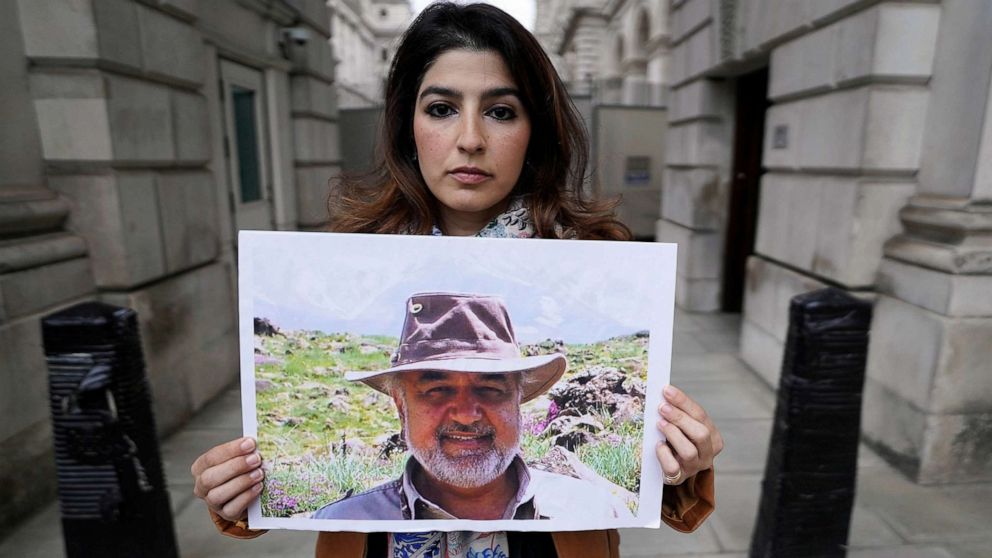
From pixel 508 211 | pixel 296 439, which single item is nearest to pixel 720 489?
pixel 508 211

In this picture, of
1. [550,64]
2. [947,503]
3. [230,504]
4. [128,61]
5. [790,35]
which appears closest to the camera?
[230,504]

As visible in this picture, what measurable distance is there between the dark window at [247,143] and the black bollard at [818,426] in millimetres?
5488

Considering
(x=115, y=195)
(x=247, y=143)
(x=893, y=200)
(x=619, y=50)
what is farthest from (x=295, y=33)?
(x=619, y=50)

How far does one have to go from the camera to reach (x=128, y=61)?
3.50 meters

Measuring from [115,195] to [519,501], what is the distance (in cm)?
342

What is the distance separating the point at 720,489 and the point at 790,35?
3.69 metres

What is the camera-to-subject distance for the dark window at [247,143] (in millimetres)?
5719

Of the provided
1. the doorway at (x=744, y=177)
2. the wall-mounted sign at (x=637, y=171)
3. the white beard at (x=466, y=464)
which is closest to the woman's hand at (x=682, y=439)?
the white beard at (x=466, y=464)

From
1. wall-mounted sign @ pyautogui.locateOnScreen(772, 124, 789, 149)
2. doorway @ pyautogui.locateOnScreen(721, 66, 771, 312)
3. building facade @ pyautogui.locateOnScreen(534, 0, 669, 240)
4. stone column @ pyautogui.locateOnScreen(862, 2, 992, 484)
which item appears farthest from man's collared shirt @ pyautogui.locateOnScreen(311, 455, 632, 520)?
doorway @ pyautogui.locateOnScreen(721, 66, 771, 312)

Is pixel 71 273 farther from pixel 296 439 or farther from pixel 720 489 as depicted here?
pixel 720 489

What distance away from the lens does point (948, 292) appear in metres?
3.06

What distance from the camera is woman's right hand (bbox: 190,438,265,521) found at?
3.52 feet

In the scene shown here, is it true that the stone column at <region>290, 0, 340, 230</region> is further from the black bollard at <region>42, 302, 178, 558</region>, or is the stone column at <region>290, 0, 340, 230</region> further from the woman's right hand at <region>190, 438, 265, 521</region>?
the woman's right hand at <region>190, 438, 265, 521</region>

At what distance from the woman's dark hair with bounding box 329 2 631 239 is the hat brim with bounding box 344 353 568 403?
1.22 feet
